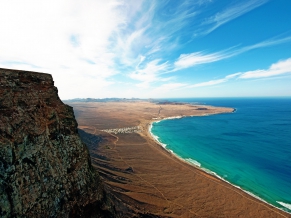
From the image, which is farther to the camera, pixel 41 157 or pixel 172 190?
pixel 172 190

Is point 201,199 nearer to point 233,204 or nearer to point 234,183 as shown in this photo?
point 233,204

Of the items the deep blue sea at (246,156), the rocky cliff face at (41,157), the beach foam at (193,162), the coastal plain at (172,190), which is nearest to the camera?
the rocky cliff face at (41,157)

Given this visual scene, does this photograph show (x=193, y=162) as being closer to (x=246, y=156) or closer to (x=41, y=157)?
(x=246, y=156)

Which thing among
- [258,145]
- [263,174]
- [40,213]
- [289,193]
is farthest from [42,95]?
→ [258,145]

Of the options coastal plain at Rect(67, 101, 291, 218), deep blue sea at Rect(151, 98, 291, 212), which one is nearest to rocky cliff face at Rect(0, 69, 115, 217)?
coastal plain at Rect(67, 101, 291, 218)

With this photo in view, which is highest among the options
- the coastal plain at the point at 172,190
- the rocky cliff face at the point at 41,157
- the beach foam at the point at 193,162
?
the rocky cliff face at the point at 41,157

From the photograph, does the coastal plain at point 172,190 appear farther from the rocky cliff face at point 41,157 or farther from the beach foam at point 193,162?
the rocky cliff face at point 41,157

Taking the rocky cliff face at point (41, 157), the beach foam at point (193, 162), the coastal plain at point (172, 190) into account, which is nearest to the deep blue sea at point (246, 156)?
the beach foam at point (193, 162)

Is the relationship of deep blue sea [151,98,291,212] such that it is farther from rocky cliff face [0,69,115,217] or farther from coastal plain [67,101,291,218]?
rocky cliff face [0,69,115,217]

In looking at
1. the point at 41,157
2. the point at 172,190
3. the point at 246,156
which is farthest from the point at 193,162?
the point at 41,157
